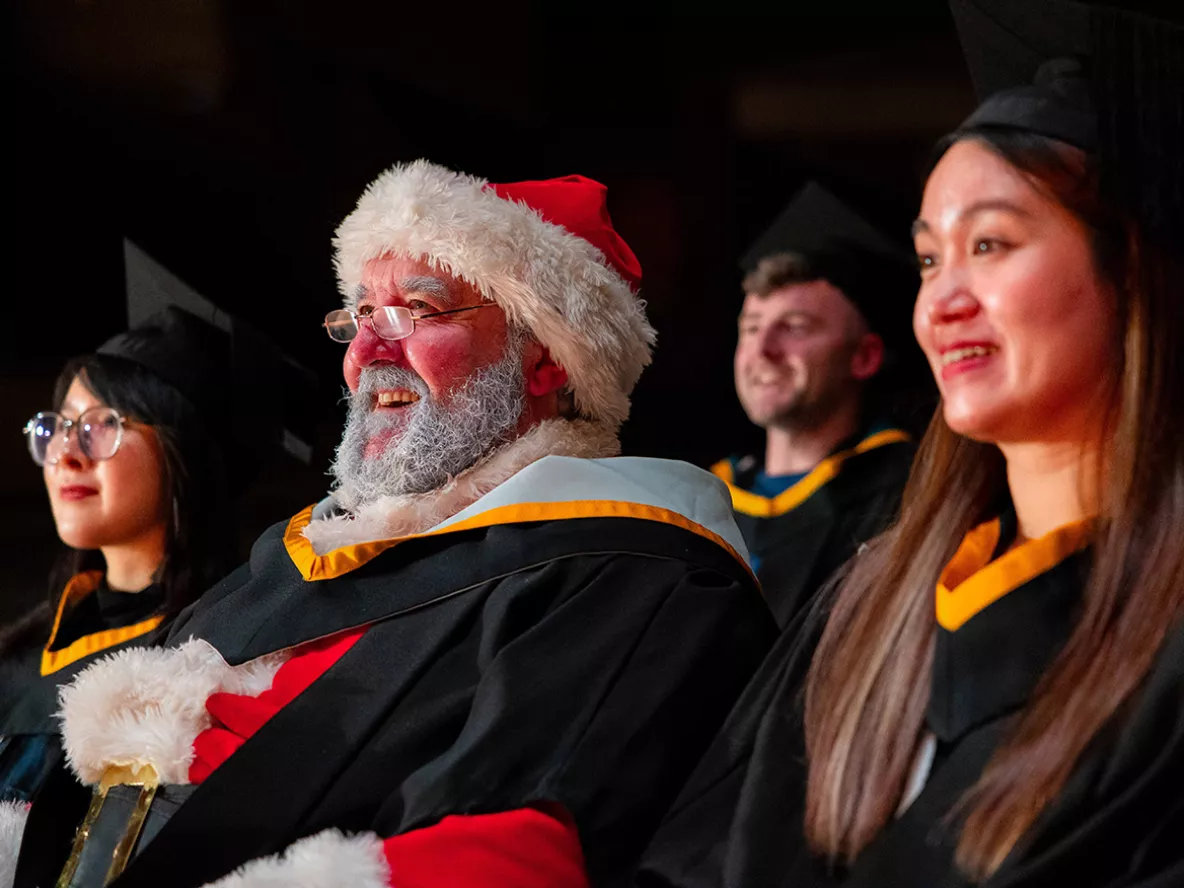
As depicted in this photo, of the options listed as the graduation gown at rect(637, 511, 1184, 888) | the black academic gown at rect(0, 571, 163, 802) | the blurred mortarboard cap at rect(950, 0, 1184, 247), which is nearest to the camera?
Result: the graduation gown at rect(637, 511, 1184, 888)

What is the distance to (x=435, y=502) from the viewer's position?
2.31 meters

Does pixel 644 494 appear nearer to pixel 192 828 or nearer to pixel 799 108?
pixel 192 828

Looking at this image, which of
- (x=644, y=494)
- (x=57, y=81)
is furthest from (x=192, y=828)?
(x=57, y=81)

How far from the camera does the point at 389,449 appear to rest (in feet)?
7.68

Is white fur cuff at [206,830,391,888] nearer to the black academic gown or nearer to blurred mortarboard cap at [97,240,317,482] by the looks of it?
the black academic gown

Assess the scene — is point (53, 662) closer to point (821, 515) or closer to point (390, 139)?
point (390, 139)

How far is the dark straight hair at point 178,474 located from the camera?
117 inches

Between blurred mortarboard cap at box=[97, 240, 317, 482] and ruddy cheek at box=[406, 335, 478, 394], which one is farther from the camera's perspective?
blurred mortarboard cap at box=[97, 240, 317, 482]

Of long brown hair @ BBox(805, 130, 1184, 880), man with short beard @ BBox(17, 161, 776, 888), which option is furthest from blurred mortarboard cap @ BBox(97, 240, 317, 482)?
long brown hair @ BBox(805, 130, 1184, 880)

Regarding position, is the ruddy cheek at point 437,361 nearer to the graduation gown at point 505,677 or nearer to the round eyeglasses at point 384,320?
the round eyeglasses at point 384,320

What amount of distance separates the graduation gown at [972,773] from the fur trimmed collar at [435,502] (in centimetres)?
76

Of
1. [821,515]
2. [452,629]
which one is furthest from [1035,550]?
[821,515]

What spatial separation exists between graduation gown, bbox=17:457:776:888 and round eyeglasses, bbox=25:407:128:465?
85cm

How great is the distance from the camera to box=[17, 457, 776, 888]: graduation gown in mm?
1884
